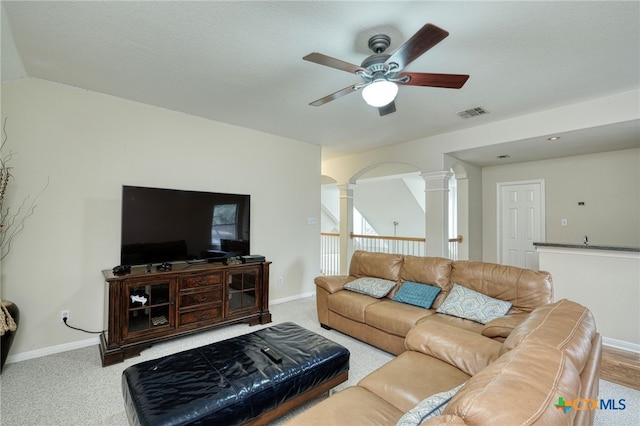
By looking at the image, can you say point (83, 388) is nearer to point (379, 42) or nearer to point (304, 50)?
point (304, 50)

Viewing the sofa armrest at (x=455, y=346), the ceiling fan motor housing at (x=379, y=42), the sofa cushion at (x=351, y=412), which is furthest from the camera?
the ceiling fan motor housing at (x=379, y=42)

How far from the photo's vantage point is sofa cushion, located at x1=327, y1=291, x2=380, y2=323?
2916 mm

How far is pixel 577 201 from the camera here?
15.4 feet

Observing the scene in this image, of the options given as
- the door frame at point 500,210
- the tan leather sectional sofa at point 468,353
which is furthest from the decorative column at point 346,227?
the door frame at point 500,210

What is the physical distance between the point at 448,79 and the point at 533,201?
4.49m

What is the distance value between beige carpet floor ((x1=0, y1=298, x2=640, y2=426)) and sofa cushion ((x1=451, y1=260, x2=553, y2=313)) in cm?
79

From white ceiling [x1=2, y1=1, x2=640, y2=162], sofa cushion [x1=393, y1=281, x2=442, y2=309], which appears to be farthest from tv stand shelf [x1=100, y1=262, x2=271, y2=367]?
white ceiling [x1=2, y1=1, x2=640, y2=162]

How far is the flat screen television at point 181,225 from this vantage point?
291cm

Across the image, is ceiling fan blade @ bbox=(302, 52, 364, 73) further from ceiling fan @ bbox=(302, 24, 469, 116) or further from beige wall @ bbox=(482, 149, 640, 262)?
beige wall @ bbox=(482, 149, 640, 262)

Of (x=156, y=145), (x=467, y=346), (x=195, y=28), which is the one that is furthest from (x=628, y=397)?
(x=156, y=145)

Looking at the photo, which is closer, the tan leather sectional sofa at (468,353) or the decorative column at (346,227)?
Result: the tan leather sectional sofa at (468,353)

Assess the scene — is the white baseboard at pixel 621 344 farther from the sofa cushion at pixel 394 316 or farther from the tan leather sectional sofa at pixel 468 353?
the sofa cushion at pixel 394 316

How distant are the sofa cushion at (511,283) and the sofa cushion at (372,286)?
0.68m

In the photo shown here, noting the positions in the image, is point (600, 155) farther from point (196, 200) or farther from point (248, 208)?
point (196, 200)
